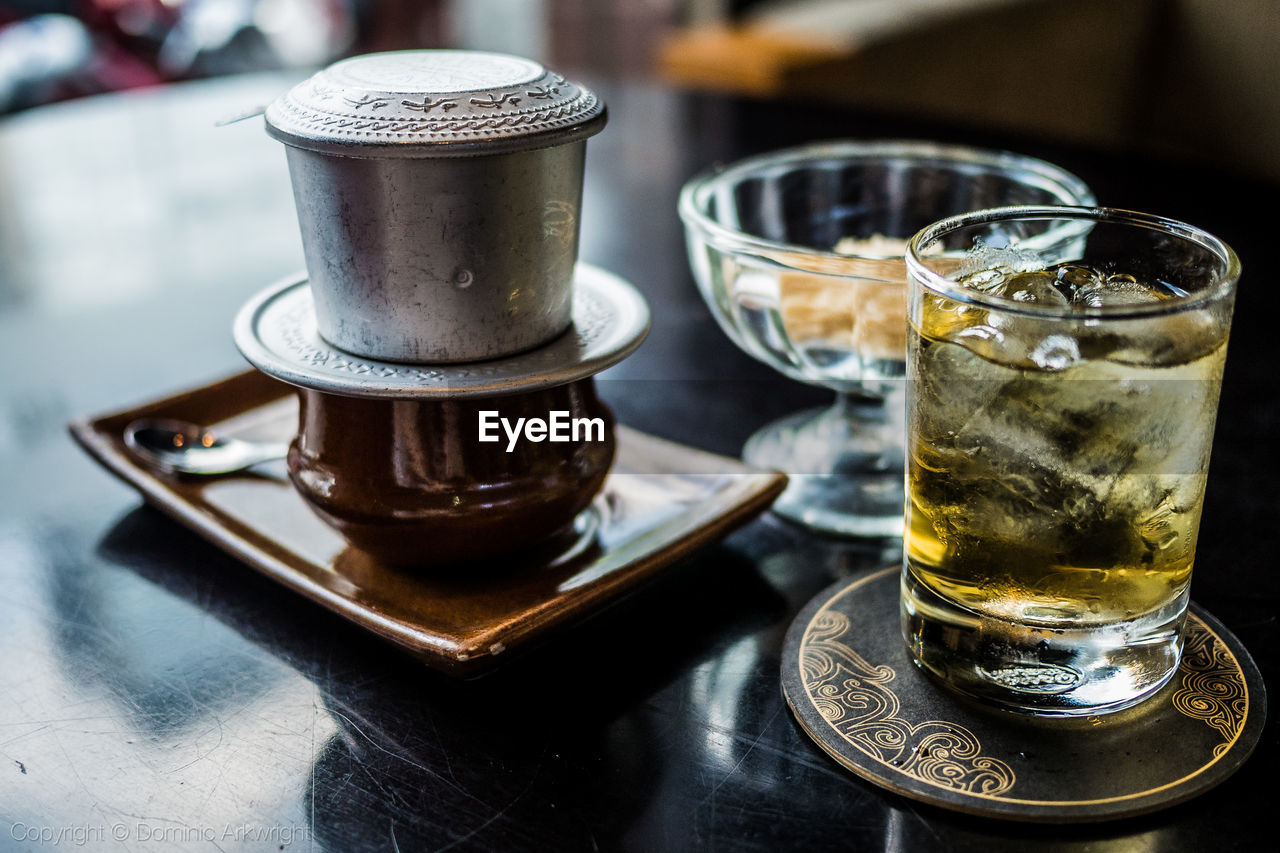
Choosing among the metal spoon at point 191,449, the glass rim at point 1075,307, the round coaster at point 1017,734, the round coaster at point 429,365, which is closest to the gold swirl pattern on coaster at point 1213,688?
the round coaster at point 1017,734

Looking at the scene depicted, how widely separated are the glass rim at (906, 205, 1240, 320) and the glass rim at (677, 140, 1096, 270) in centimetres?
13

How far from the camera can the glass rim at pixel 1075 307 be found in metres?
0.45

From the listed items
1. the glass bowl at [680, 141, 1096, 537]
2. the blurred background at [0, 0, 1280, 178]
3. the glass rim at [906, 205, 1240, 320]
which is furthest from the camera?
the blurred background at [0, 0, 1280, 178]

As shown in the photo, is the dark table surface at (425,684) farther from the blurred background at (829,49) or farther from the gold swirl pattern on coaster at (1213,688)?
the blurred background at (829,49)

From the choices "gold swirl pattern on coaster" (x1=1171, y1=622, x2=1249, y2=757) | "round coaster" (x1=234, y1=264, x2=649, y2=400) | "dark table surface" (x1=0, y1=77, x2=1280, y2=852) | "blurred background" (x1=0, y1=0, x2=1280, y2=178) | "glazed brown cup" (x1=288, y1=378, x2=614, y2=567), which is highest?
"round coaster" (x1=234, y1=264, x2=649, y2=400)

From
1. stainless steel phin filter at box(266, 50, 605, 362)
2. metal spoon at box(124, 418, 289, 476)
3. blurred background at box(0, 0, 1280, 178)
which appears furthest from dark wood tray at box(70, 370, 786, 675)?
blurred background at box(0, 0, 1280, 178)

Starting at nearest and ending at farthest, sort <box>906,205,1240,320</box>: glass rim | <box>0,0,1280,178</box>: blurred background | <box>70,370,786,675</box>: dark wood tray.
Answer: <box>906,205,1240,320</box>: glass rim < <box>70,370,786,675</box>: dark wood tray < <box>0,0,1280,178</box>: blurred background

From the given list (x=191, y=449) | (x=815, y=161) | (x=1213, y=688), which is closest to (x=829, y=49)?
(x=815, y=161)

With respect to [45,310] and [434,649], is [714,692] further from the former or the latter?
[45,310]

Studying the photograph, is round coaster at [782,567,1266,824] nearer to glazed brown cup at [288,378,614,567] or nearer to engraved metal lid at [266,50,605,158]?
glazed brown cup at [288,378,614,567]

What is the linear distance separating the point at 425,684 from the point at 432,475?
0.10 meters

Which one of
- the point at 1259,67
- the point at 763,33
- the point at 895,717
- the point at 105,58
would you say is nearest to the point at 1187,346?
the point at 895,717

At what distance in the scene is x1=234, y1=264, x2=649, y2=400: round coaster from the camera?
1.75 feet

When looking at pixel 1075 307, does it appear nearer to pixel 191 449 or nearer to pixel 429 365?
pixel 429 365
